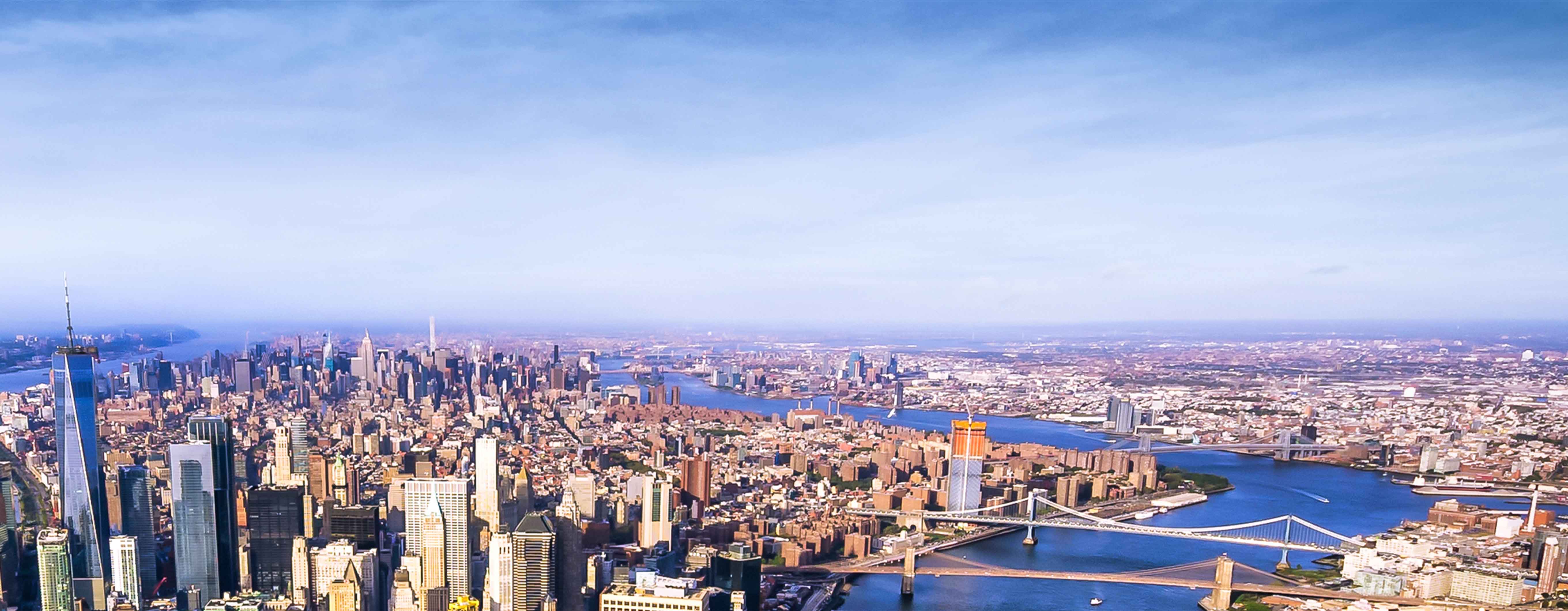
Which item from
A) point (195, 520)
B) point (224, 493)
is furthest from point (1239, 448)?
point (195, 520)

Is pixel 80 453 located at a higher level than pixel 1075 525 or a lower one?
higher

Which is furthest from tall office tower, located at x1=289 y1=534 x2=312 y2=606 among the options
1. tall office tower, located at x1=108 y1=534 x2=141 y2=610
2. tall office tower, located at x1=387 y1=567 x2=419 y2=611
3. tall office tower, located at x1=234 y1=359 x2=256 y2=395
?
tall office tower, located at x1=234 y1=359 x2=256 y2=395

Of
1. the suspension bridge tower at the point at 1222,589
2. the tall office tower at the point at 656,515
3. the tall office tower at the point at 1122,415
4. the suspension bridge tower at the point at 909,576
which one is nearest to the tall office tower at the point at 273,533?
the tall office tower at the point at 656,515

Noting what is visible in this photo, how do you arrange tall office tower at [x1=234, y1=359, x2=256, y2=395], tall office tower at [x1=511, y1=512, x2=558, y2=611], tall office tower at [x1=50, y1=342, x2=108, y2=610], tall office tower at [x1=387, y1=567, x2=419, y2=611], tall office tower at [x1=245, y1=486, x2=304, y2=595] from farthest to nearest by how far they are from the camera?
tall office tower at [x1=234, y1=359, x2=256, y2=395] → tall office tower at [x1=245, y1=486, x2=304, y2=595] → tall office tower at [x1=50, y1=342, x2=108, y2=610] → tall office tower at [x1=387, y1=567, x2=419, y2=611] → tall office tower at [x1=511, y1=512, x2=558, y2=611]

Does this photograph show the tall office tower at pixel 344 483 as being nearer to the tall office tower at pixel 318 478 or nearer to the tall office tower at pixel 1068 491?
the tall office tower at pixel 318 478

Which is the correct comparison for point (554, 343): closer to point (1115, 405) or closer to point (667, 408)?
point (667, 408)

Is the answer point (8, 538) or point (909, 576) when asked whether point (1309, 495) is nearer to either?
point (909, 576)

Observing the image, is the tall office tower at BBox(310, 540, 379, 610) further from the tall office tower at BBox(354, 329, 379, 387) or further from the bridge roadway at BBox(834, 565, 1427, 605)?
the tall office tower at BBox(354, 329, 379, 387)
